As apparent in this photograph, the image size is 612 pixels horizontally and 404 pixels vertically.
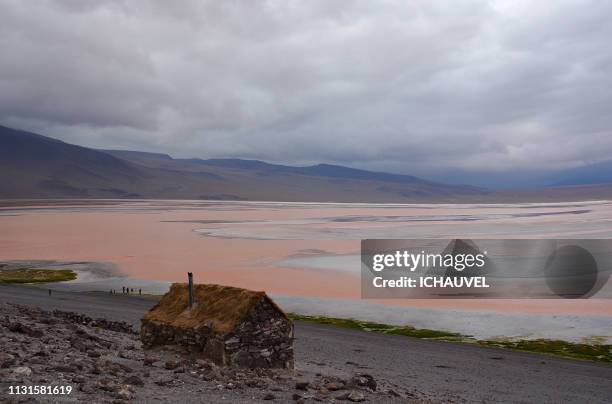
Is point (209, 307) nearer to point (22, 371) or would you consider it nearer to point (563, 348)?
point (22, 371)

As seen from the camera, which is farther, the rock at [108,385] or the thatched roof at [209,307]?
the thatched roof at [209,307]

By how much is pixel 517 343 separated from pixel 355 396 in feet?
57.3

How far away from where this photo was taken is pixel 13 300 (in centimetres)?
3603

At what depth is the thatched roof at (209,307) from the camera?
54.1ft

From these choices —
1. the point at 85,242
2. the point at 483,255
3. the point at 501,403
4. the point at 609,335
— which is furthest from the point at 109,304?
the point at 85,242

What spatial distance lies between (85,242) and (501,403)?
72.1 meters

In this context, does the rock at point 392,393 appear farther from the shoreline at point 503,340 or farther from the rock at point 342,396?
the shoreline at point 503,340

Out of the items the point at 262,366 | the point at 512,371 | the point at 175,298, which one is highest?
the point at 175,298

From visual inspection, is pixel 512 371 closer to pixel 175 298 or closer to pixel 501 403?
pixel 501 403

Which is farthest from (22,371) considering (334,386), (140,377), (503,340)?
(503,340)

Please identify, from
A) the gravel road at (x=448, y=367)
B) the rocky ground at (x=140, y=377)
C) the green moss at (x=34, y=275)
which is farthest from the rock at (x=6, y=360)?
the green moss at (x=34, y=275)

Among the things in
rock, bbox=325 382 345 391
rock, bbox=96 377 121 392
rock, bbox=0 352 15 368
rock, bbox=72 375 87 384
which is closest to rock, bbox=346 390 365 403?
rock, bbox=325 382 345 391

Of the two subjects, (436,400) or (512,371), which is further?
(512,371)

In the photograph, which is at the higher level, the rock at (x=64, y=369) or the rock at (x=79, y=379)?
the rock at (x=64, y=369)
